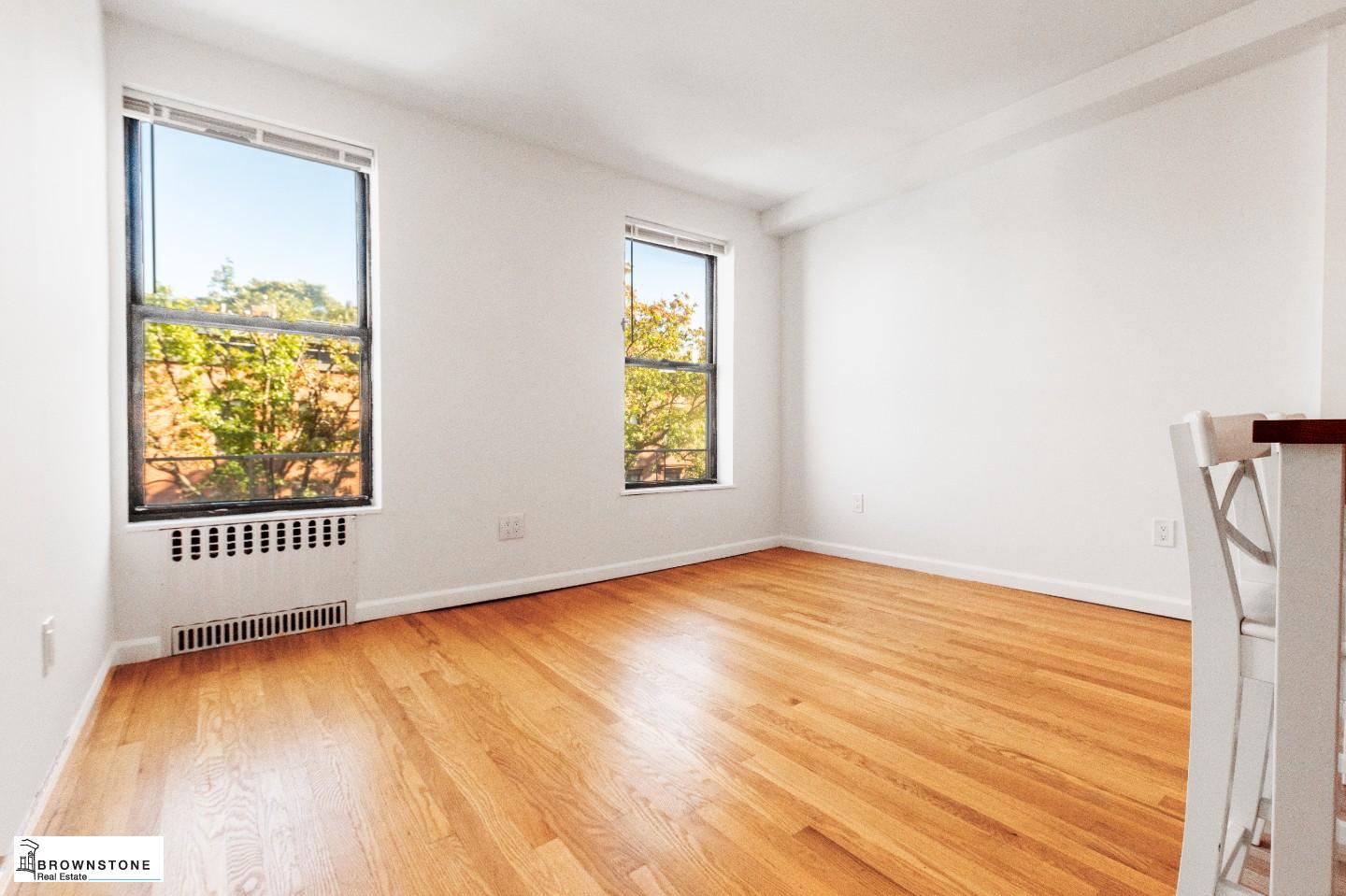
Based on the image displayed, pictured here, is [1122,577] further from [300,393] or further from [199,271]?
[199,271]

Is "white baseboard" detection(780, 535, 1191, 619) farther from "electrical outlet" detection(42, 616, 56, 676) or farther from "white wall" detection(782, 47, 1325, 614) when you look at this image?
"electrical outlet" detection(42, 616, 56, 676)

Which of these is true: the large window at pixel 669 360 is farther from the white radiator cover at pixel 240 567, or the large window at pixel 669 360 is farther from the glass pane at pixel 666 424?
the white radiator cover at pixel 240 567

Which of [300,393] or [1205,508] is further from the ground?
[300,393]

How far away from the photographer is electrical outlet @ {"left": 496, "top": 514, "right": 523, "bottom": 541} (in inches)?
125

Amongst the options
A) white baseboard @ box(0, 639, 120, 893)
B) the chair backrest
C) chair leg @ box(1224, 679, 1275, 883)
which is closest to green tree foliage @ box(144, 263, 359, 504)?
white baseboard @ box(0, 639, 120, 893)

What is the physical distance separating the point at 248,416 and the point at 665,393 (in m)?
2.34

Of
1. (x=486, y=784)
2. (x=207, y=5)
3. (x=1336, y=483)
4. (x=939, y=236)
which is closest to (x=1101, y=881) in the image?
(x=1336, y=483)

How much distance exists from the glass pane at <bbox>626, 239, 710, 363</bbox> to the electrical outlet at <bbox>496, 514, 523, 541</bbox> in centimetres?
130

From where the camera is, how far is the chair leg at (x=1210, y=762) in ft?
2.90

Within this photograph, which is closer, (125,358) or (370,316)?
(125,358)

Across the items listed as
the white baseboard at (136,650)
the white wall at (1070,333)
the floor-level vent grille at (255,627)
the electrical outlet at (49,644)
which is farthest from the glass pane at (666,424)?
the electrical outlet at (49,644)

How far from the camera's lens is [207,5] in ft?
7.34

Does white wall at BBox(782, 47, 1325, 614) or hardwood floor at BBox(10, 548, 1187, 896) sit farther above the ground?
white wall at BBox(782, 47, 1325, 614)

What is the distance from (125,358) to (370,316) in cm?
92
